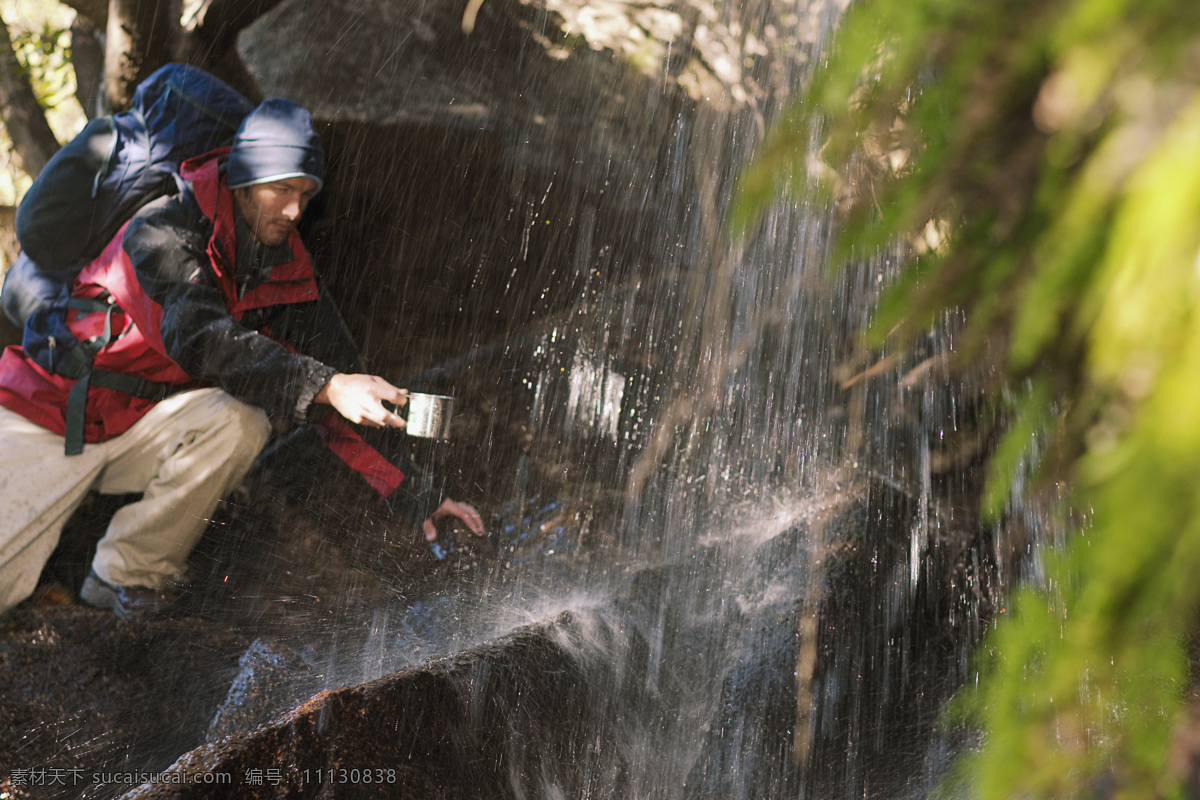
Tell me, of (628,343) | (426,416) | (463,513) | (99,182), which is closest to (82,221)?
(99,182)

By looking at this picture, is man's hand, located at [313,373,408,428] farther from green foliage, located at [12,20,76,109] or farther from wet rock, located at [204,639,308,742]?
green foliage, located at [12,20,76,109]

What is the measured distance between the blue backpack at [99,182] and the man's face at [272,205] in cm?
29

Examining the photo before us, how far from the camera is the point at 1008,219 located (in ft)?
2.92

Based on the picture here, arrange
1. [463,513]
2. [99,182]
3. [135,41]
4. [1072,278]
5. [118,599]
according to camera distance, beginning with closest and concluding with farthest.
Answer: [1072,278]
[99,182]
[118,599]
[463,513]
[135,41]

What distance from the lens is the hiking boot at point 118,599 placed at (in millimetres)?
3705

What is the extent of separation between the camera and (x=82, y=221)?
3.52m

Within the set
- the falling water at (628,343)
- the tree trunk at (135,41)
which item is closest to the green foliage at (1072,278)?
the falling water at (628,343)

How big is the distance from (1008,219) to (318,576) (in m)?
4.28

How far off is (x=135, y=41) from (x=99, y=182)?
181 centimetres

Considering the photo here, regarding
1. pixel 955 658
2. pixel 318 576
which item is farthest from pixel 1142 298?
pixel 318 576

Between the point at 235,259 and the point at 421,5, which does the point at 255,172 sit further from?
the point at 421,5

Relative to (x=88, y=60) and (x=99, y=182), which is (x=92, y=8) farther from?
(x=99, y=182)

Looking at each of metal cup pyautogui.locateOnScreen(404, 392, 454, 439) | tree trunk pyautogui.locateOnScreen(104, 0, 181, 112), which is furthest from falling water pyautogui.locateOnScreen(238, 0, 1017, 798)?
tree trunk pyautogui.locateOnScreen(104, 0, 181, 112)

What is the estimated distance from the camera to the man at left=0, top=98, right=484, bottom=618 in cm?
346
